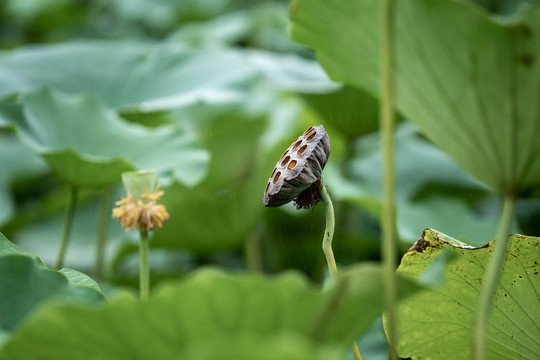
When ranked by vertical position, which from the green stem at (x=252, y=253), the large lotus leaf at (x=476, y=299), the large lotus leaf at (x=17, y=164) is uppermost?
the large lotus leaf at (x=476, y=299)

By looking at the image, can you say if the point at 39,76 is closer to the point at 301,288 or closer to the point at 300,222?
the point at 300,222

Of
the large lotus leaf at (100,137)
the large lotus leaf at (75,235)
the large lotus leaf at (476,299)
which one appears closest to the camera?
the large lotus leaf at (476,299)

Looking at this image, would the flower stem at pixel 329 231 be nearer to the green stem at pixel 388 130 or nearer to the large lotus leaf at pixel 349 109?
the green stem at pixel 388 130

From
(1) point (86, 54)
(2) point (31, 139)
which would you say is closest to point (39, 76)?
(1) point (86, 54)

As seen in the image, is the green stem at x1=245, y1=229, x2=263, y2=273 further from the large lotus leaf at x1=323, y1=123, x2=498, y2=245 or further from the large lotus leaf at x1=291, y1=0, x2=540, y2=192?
the large lotus leaf at x1=291, y1=0, x2=540, y2=192

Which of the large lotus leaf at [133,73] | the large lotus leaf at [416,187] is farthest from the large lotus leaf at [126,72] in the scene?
the large lotus leaf at [416,187]

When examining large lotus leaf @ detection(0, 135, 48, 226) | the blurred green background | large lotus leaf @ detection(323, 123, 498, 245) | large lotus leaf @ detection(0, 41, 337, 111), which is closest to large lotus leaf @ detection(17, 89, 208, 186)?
the blurred green background

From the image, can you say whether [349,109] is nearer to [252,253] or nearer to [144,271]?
[252,253]

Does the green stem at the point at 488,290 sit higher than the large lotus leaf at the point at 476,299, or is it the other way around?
the green stem at the point at 488,290
